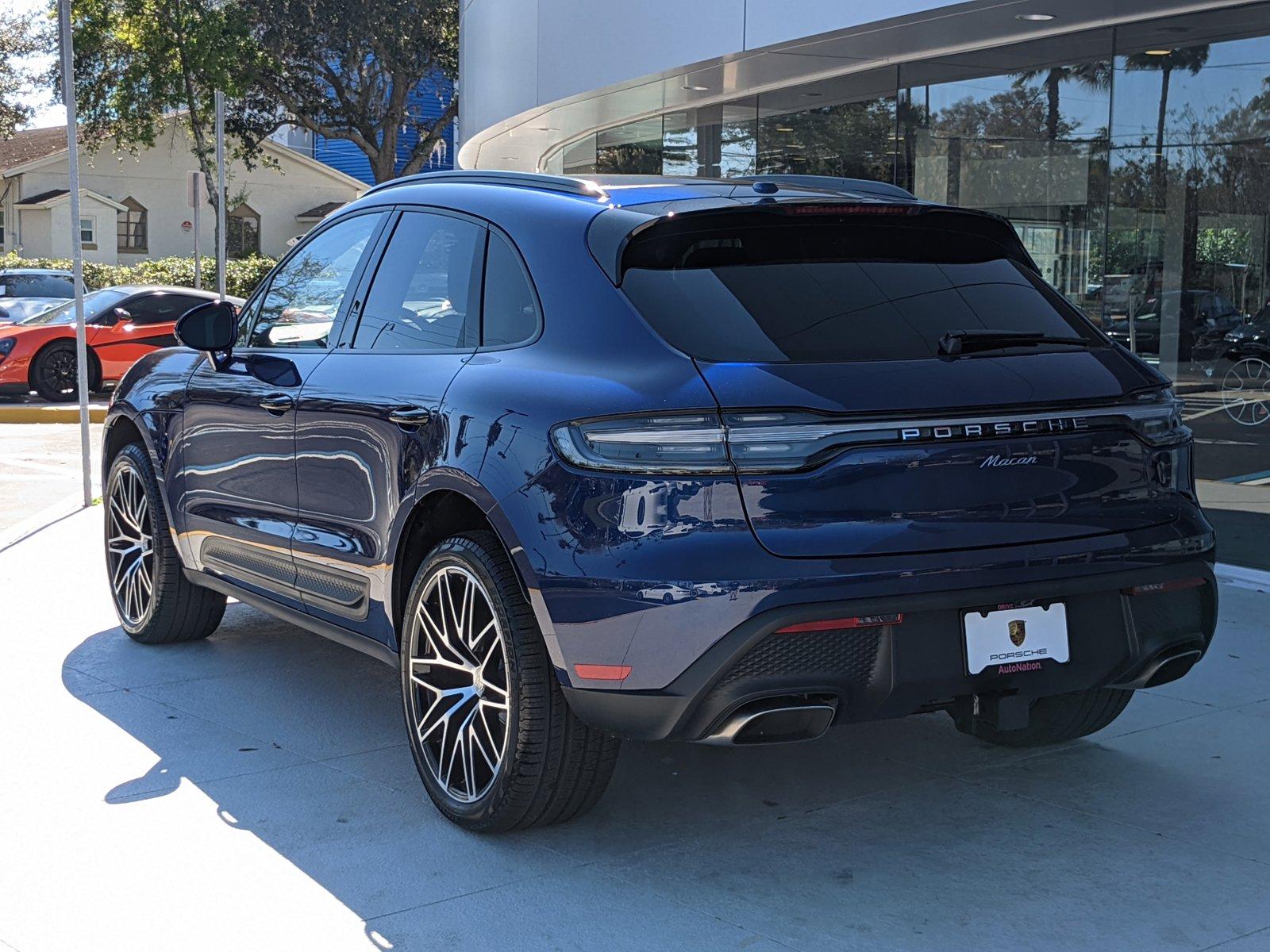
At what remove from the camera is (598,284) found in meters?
3.81

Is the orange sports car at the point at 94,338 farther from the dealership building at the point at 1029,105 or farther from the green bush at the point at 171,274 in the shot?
the green bush at the point at 171,274

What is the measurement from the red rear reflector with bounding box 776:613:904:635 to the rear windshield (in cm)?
63

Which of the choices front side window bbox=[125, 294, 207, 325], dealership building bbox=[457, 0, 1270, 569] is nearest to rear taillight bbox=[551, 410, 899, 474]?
dealership building bbox=[457, 0, 1270, 569]

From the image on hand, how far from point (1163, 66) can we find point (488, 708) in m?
6.87

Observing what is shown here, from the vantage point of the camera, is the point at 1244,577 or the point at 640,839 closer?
the point at 640,839

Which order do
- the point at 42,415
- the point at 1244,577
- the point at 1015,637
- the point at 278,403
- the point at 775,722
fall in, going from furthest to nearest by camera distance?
the point at 42,415, the point at 1244,577, the point at 278,403, the point at 1015,637, the point at 775,722

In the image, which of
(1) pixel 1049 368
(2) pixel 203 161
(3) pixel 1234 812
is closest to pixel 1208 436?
(3) pixel 1234 812

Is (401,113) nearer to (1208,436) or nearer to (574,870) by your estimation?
(1208,436)

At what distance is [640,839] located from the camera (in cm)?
407

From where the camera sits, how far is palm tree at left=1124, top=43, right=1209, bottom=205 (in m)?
8.77

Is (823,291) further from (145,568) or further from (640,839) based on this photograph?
(145,568)

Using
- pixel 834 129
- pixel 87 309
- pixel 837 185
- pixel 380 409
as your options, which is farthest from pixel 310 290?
pixel 87 309

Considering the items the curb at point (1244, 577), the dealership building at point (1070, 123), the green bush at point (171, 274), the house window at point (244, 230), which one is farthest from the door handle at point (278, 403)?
the house window at point (244, 230)

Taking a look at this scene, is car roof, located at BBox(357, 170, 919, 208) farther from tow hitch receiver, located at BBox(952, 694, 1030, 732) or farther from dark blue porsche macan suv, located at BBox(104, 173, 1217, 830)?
tow hitch receiver, located at BBox(952, 694, 1030, 732)
